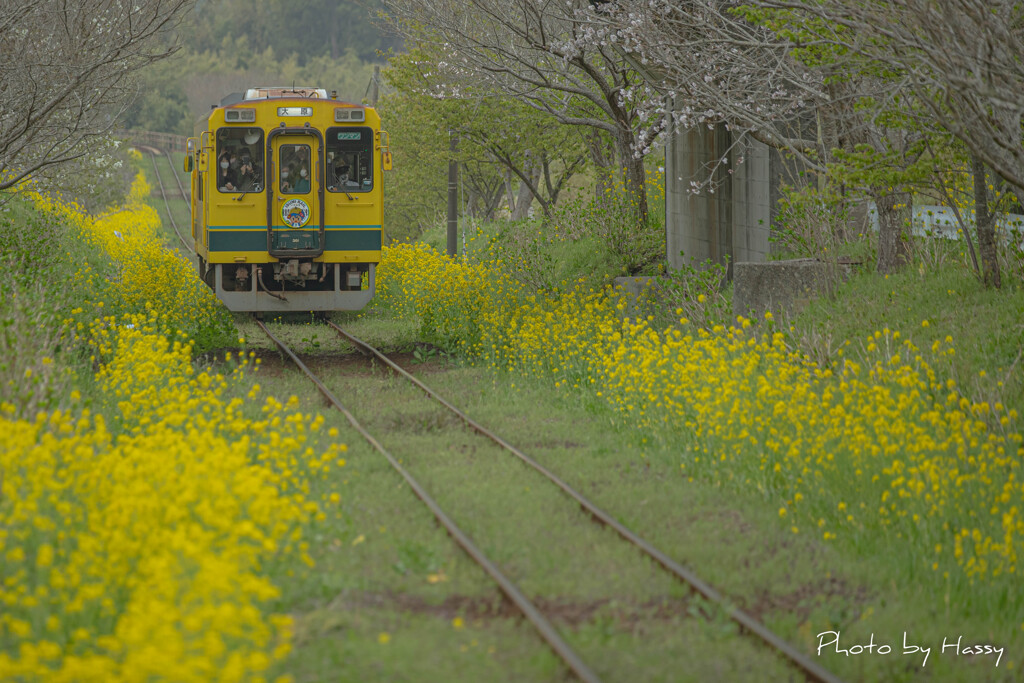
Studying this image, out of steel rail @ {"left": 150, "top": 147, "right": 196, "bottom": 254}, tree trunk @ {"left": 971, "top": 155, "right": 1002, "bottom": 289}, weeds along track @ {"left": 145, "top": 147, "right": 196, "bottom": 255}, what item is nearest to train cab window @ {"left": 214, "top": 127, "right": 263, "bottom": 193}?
tree trunk @ {"left": 971, "top": 155, "right": 1002, "bottom": 289}

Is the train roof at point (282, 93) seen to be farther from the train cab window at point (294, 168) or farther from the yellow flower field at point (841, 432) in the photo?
the yellow flower field at point (841, 432)

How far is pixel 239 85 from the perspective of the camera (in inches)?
3482

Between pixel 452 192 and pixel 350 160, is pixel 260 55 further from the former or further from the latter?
pixel 350 160

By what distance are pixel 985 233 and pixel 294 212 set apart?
9.08m

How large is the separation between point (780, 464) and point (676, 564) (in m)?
1.91

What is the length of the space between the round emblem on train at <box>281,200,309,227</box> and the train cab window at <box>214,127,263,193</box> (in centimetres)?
45

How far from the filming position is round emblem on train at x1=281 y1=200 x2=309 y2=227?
50.6 feet

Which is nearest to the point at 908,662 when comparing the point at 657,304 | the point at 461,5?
the point at 657,304

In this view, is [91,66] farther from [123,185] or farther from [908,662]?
[123,185]

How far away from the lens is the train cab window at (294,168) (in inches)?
608

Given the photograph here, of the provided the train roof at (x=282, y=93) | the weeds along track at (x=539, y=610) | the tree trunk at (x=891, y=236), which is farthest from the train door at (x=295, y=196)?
the tree trunk at (x=891, y=236)

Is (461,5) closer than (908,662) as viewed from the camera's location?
No

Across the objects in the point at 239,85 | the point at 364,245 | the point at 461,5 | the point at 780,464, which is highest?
the point at 239,85

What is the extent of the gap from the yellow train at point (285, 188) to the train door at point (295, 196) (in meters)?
0.01
